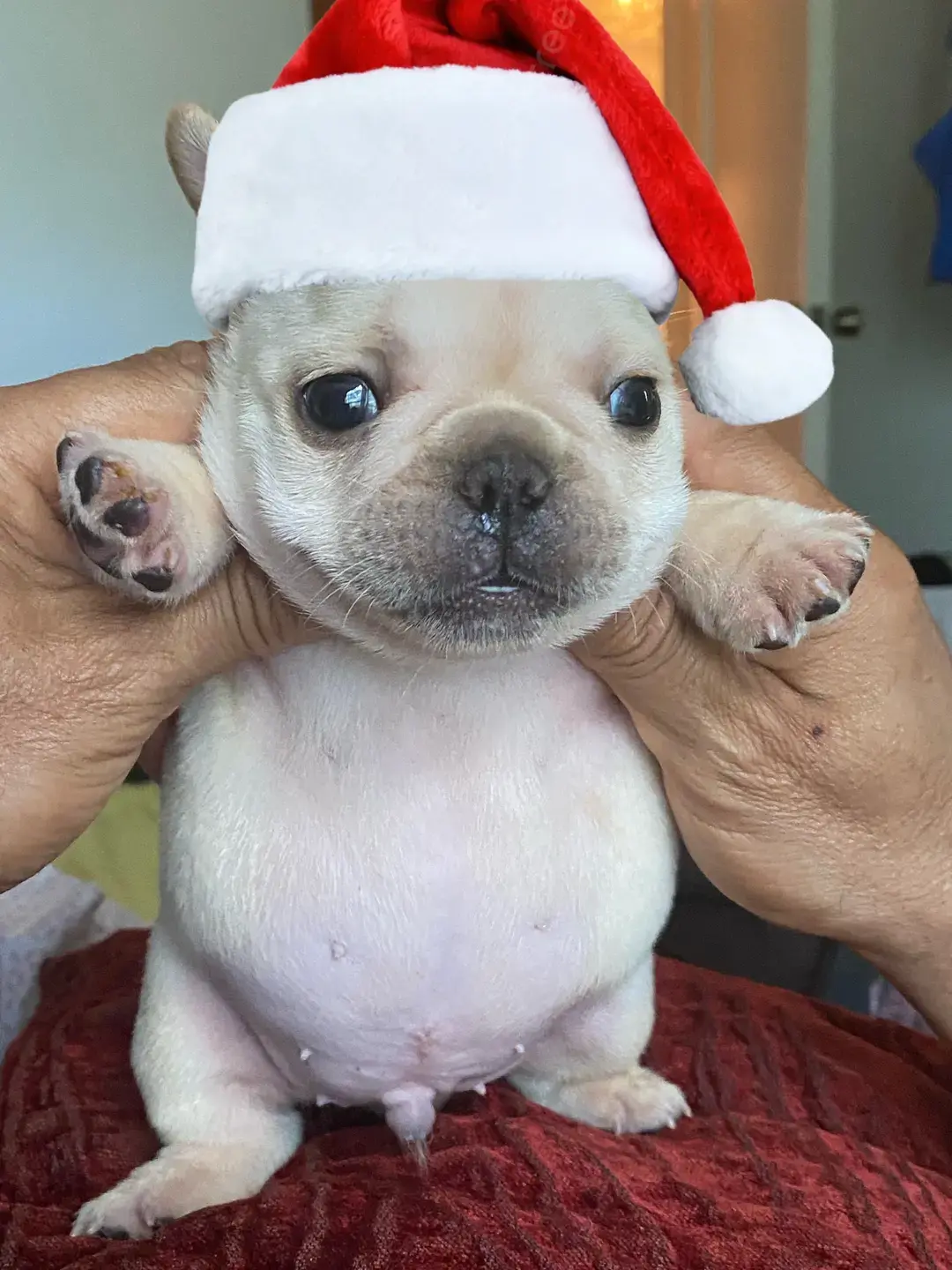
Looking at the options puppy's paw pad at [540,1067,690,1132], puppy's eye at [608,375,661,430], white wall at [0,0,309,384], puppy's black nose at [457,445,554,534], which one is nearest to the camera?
puppy's black nose at [457,445,554,534]

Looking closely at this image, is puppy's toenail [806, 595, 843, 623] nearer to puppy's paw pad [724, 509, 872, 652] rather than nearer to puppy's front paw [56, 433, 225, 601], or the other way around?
puppy's paw pad [724, 509, 872, 652]

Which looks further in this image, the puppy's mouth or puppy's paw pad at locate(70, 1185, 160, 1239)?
puppy's paw pad at locate(70, 1185, 160, 1239)

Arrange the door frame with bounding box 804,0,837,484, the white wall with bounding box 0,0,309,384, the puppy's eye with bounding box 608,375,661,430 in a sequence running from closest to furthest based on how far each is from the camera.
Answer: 1. the puppy's eye with bounding box 608,375,661,430
2. the white wall with bounding box 0,0,309,384
3. the door frame with bounding box 804,0,837,484

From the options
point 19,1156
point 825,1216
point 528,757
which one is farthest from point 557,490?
point 19,1156

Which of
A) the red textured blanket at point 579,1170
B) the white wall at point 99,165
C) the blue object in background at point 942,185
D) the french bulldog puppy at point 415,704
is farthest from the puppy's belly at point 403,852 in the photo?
the blue object in background at point 942,185

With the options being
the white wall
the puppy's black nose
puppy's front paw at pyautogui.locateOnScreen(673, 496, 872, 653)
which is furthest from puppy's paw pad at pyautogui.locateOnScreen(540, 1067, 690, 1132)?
the white wall

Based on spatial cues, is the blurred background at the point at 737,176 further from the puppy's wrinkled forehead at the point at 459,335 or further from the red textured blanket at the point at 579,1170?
the puppy's wrinkled forehead at the point at 459,335

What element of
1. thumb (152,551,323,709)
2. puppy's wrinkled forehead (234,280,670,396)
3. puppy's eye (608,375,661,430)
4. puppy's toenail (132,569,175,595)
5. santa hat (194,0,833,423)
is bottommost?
thumb (152,551,323,709)
